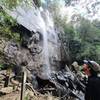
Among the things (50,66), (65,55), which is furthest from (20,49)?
(65,55)

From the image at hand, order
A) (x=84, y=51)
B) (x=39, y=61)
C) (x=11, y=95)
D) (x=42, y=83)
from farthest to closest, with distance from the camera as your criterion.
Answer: (x=84, y=51), (x=39, y=61), (x=42, y=83), (x=11, y=95)

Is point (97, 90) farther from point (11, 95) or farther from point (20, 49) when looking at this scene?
point (20, 49)

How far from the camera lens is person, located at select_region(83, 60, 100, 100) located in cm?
259

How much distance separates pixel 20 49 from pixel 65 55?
8022mm

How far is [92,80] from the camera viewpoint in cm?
261

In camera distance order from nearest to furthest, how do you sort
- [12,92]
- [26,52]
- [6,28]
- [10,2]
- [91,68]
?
[91,68]
[10,2]
[6,28]
[12,92]
[26,52]

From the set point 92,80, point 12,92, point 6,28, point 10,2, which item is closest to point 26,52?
point 12,92

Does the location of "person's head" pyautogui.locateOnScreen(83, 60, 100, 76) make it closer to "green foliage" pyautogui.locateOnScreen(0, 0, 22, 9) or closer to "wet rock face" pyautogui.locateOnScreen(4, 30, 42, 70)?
"green foliage" pyautogui.locateOnScreen(0, 0, 22, 9)

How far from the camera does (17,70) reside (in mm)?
12625

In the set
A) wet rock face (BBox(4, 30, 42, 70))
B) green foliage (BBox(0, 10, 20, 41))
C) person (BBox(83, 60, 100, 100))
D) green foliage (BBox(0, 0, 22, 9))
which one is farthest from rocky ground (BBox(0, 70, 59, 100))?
person (BBox(83, 60, 100, 100))

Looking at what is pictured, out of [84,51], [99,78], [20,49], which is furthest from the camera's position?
[84,51]

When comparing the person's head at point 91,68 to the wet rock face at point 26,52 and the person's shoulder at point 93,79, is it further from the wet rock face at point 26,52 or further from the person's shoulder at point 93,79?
the wet rock face at point 26,52

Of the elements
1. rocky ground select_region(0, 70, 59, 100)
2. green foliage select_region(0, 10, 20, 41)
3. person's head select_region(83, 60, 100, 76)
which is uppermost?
green foliage select_region(0, 10, 20, 41)

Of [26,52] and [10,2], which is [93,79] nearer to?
[10,2]
